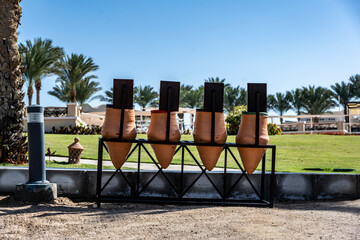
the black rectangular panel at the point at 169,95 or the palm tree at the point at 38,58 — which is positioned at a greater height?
the palm tree at the point at 38,58

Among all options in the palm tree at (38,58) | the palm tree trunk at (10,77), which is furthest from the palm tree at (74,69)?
the palm tree trunk at (10,77)

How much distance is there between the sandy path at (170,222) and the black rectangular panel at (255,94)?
131 cm

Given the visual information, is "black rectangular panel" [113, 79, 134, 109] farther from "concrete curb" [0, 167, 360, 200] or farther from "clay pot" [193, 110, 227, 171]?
"concrete curb" [0, 167, 360, 200]

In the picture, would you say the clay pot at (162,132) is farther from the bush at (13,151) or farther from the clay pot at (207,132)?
the bush at (13,151)

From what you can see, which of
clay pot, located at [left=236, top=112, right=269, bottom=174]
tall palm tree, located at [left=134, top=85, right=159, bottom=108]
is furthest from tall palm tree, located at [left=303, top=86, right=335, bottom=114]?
clay pot, located at [left=236, top=112, right=269, bottom=174]

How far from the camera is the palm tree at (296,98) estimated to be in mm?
45562

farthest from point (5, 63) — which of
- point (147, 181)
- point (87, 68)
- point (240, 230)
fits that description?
point (87, 68)

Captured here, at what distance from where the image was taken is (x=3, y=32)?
8.34 m

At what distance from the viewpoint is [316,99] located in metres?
44.1

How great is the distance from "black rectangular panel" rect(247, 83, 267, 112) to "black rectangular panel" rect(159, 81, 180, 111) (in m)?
0.97

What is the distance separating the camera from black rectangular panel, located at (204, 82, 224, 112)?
15.7 ft

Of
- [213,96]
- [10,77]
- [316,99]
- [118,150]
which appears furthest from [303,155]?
[316,99]

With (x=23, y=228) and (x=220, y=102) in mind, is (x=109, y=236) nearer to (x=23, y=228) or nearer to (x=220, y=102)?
(x=23, y=228)

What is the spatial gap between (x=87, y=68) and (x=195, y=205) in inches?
1281
